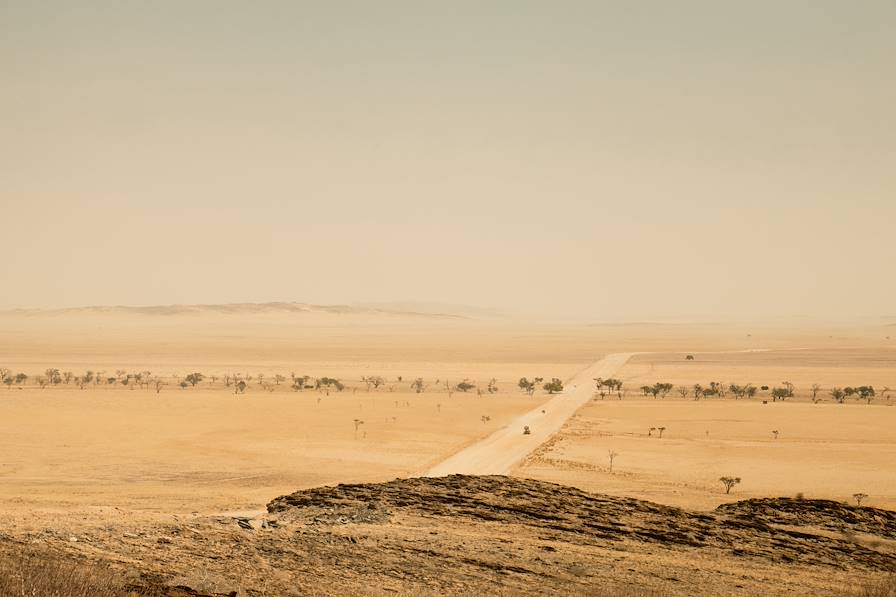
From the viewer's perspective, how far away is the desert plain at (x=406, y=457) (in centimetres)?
1398

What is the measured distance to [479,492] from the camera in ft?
66.9

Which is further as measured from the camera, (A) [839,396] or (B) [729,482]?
(A) [839,396]

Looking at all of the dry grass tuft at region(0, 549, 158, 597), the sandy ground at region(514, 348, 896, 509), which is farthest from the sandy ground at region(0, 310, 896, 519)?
the dry grass tuft at region(0, 549, 158, 597)

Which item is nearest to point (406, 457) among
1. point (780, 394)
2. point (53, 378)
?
point (780, 394)

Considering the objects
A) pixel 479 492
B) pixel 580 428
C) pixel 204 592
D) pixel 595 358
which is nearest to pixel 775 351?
pixel 595 358

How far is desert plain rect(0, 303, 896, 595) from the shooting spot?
1398cm

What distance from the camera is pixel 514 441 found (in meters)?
43.9

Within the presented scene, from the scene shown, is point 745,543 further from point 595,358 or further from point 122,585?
point 595,358

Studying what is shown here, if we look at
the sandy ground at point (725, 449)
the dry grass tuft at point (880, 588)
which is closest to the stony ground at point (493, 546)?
the dry grass tuft at point (880, 588)

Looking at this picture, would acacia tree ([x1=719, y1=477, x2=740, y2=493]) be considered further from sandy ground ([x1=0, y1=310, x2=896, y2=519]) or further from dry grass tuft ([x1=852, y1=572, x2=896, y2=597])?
dry grass tuft ([x1=852, y1=572, x2=896, y2=597])

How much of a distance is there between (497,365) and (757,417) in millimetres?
55015

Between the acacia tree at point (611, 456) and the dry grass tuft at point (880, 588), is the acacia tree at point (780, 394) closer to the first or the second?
the acacia tree at point (611, 456)

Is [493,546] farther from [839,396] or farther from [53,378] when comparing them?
[53,378]

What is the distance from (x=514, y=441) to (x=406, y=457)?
752 centimetres
